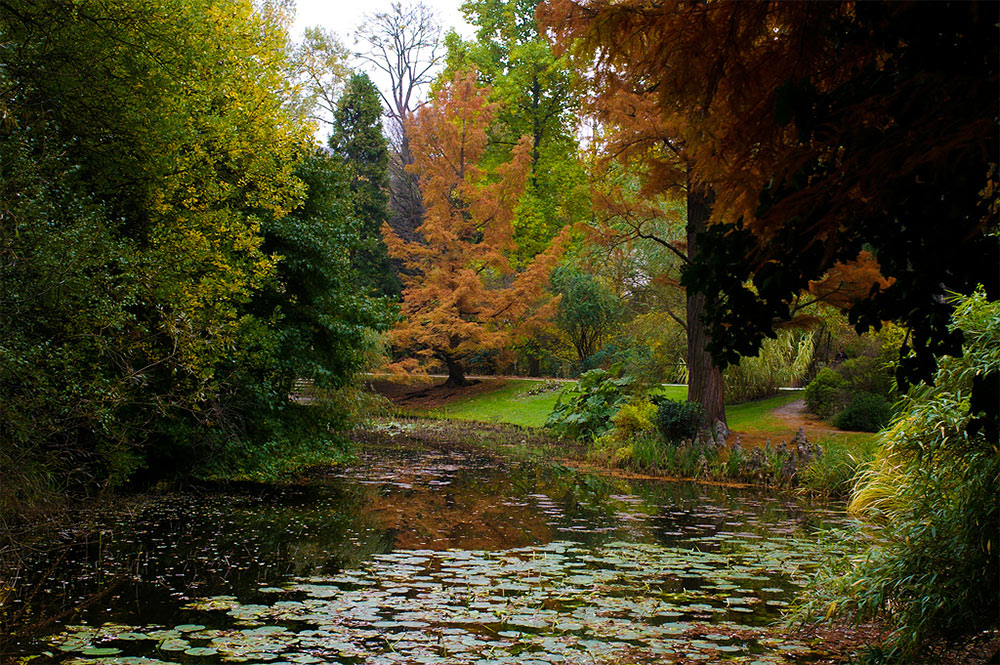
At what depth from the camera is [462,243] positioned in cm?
2773

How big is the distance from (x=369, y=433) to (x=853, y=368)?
12.0 meters

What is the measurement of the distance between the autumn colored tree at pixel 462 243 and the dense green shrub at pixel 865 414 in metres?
12.4

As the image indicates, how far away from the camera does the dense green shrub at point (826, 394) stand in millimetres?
18125

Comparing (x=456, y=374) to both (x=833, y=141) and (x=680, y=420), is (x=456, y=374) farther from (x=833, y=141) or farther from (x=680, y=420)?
(x=833, y=141)

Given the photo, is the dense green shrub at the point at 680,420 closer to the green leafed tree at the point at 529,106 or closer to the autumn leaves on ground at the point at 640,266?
the autumn leaves on ground at the point at 640,266

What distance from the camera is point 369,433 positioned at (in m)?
20.8

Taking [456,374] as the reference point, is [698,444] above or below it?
below

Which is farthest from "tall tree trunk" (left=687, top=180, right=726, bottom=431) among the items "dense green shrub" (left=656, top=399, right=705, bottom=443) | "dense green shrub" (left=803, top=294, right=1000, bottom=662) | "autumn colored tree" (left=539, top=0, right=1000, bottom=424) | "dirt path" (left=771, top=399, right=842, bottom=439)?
"autumn colored tree" (left=539, top=0, right=1000, bottom=424)

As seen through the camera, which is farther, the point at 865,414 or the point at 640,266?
the point at 640,266

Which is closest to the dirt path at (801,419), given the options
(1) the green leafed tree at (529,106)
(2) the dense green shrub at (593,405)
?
(2) the dense green shrub at (593,405)

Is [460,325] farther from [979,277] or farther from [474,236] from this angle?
[979,277]

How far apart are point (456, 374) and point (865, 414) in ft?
54.5

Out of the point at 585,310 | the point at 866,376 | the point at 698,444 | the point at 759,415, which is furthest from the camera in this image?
the point at 585,310

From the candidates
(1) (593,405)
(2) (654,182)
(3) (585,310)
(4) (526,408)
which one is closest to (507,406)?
(4) (526,408)
